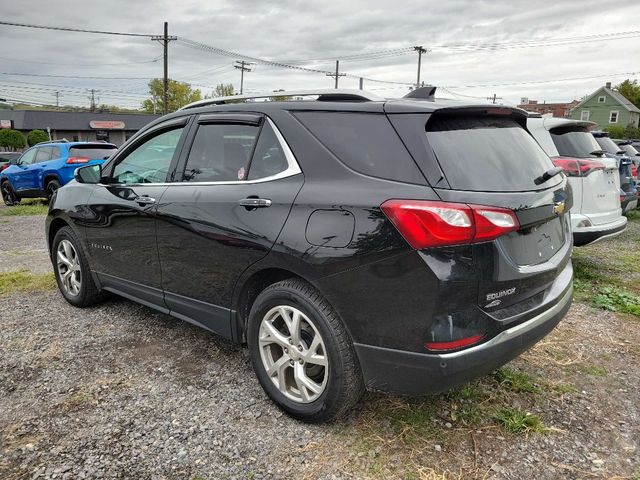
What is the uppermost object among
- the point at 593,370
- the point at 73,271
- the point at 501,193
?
the point at 501,193

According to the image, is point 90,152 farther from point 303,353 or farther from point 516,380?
point 516,380

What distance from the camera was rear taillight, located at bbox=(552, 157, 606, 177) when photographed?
5383 millimetres

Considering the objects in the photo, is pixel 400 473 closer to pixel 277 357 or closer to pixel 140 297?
pixel 277 357

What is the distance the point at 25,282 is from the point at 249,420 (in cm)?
389

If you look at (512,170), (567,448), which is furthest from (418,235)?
(567,448)

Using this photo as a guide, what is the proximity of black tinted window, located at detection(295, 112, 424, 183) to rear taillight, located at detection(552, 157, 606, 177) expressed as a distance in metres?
3.63

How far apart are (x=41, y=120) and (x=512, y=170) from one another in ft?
214

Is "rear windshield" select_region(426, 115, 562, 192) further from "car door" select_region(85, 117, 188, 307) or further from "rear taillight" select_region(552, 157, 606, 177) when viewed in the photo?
"rear taillight" select_region(552, 157, 606, 177)

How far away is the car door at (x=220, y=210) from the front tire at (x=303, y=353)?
11.2 inches

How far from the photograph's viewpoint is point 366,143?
2.52 meters

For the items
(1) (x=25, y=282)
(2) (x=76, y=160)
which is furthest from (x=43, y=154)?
(1) (x=25, y=282)

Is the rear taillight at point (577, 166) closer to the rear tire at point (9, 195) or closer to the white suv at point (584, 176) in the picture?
the white suv at point (584, 176)

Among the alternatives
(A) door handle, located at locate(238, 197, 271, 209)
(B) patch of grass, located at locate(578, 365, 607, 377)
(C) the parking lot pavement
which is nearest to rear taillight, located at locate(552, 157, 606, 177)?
(B) patch of grass, located at locate(578, 365, 607, 377)

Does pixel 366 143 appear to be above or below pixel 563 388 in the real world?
above
